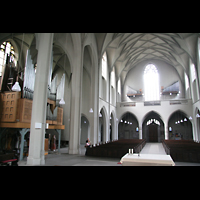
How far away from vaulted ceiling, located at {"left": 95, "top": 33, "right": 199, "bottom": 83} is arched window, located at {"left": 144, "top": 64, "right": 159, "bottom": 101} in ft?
5.81

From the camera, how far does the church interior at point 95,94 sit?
830cm

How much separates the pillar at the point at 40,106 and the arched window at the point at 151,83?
835 inches

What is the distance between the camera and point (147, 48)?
23406 millimetres

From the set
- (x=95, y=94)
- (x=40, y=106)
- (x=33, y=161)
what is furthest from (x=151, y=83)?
(x=33, y=161)

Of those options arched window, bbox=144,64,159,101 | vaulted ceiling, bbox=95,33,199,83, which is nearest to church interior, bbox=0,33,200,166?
arched window, bbox=144,64,159,101

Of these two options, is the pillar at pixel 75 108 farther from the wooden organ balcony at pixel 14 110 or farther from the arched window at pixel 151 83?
the arched window at pixel 151 83

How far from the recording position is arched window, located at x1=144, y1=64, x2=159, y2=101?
26306mm

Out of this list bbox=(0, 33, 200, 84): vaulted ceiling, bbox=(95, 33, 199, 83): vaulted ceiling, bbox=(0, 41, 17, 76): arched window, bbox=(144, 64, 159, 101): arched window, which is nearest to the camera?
bbox=(0, 41, 17, 76): arched window

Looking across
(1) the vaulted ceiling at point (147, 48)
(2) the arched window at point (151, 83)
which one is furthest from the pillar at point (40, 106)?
(2) the arched window at point (151, 83)

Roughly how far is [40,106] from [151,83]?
22.3 meters

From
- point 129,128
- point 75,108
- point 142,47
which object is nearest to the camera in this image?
point 75,108

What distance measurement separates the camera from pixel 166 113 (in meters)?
23.2

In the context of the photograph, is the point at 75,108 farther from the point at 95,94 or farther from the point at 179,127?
the point at 179,127

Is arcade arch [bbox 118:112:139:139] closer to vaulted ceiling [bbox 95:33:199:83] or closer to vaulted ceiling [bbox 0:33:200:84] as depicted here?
vaulted ceiling [bbox 0:33:200:84]
